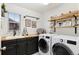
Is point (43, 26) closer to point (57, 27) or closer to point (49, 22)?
point (49, 22)

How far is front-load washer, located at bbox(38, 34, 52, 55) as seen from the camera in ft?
4.72

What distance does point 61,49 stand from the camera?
115 centimetres

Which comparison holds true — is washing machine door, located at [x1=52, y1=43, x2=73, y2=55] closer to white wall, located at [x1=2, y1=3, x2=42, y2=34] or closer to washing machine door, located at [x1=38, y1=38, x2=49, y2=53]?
washing machine door, located at [x1=38, y1=38, x2=49, y2=53]

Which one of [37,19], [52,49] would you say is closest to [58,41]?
[52,49]

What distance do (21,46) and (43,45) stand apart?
1.52 ft

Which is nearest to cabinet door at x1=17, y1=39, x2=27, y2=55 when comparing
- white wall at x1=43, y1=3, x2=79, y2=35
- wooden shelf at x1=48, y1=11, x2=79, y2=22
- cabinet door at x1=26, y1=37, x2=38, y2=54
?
cabinet door at x1=26, y1=37, x2=38, y2=54

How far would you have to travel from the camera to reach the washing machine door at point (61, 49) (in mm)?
1028

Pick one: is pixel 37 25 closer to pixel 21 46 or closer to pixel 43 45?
pixel 43 45

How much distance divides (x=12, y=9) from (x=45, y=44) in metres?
0.96

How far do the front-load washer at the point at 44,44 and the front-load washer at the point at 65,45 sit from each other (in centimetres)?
12

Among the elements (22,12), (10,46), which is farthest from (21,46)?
(22,12)

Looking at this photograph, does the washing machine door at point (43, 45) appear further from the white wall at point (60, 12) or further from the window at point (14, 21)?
the window at point (14, 21)

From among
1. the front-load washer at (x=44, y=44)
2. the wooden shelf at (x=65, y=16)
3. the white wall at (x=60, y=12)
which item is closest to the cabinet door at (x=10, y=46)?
the front-load washer at (x=44, y=44)

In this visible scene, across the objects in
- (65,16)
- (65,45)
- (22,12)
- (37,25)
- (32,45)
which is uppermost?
(22,12)
